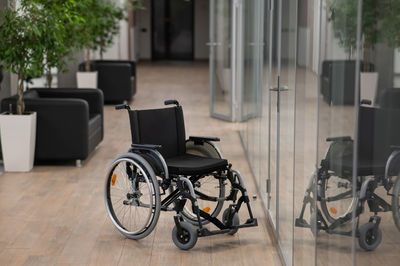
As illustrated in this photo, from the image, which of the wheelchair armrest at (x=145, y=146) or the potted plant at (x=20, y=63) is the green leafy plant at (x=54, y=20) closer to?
the potted plant at (x=20, y=63)

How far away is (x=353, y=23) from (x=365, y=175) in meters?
0.52

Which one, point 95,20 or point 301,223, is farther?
point 95,20

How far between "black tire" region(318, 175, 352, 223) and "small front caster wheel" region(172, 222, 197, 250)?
4.57 feet

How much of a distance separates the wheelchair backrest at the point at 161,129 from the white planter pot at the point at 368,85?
230 cm

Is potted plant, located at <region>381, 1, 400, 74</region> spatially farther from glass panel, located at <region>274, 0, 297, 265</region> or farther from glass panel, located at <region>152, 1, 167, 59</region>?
glass panel, located at <region>152, 1, 167, 59</region>

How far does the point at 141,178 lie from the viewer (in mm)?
4297

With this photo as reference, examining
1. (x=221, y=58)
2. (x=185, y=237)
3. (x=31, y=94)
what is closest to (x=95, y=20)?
(x=221, y=58)

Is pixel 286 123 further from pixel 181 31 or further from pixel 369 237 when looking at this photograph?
pixel 181 31

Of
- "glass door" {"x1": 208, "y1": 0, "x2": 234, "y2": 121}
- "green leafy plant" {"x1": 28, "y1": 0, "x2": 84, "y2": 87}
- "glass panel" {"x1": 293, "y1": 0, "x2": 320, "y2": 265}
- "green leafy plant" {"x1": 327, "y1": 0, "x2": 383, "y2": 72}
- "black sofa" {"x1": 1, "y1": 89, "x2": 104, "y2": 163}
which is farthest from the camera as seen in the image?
"glass door" {"x1": 208, "y1": 0, "x2": 234, "y2": 121}

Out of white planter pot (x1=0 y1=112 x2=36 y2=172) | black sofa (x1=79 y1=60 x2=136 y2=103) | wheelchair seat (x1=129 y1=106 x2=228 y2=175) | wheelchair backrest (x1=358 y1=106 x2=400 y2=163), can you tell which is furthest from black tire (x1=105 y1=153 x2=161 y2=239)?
black sofa (x1=79 y1=60 x2=136 y2=103)

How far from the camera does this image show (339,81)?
8.10 ft

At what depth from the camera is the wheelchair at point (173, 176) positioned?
4160 mm

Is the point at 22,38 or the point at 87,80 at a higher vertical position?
the point at 22,38

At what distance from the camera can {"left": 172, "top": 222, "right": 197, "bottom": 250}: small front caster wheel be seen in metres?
4.17
